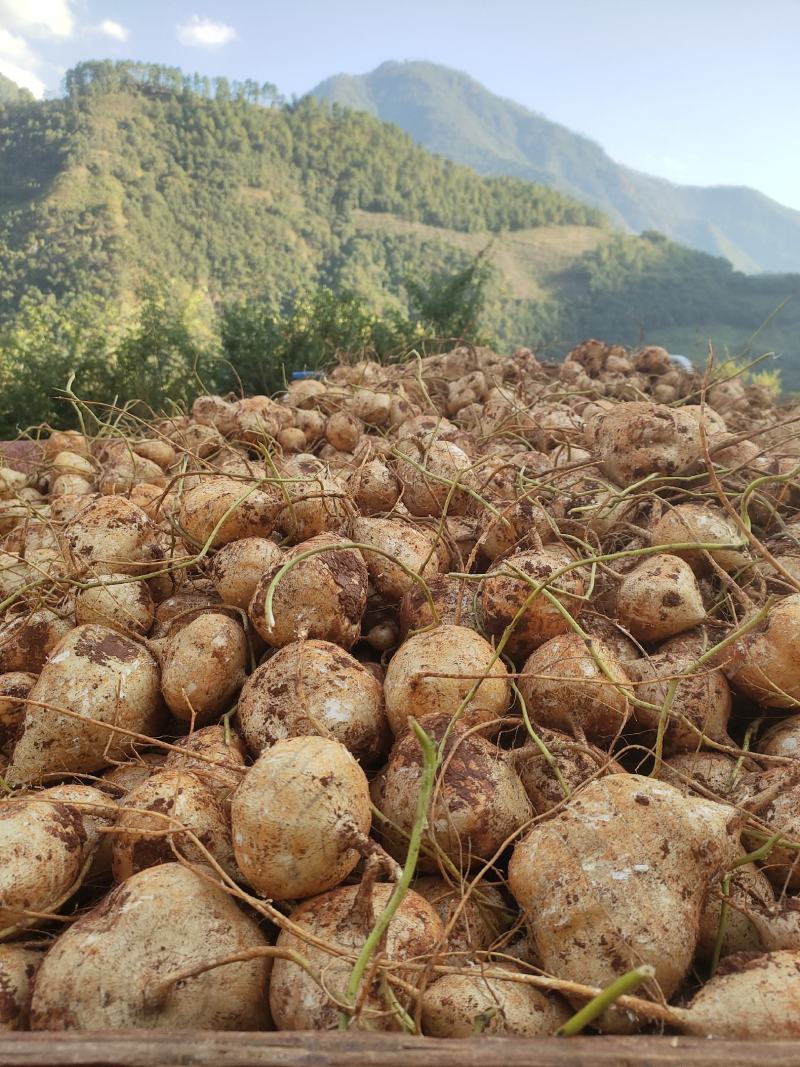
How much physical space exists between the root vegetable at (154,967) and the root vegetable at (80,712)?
0.69 metres

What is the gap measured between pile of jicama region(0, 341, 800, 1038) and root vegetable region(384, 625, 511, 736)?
10 millimetres

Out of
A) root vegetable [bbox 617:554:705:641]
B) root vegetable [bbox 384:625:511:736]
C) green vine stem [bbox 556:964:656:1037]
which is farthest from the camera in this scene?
root vegetable [bbox 617:554:705:641]

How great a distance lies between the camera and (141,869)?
1.82 meters

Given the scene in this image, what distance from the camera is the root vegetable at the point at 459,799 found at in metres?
1.84

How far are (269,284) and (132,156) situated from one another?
26.4 metres

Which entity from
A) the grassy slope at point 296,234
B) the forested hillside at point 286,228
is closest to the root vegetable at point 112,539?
the forested hillside at point 286,228

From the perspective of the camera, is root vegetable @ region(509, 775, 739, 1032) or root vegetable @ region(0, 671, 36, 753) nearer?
root vegetable @ region(509, 775, 739, 1032)

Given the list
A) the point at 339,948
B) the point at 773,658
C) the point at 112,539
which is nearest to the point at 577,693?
the point at 773,658

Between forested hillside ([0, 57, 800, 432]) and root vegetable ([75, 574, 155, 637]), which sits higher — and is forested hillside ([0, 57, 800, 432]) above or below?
above

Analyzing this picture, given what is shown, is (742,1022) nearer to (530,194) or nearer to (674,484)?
(674,484)

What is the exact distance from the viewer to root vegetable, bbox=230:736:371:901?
1608 millimetres

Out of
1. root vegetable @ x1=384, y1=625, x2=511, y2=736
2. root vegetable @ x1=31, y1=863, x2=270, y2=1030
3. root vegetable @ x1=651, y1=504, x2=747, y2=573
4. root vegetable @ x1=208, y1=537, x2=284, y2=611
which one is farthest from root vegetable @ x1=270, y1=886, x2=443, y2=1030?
root vegetable @ x1=651, y1=504, x2=747, y2=573

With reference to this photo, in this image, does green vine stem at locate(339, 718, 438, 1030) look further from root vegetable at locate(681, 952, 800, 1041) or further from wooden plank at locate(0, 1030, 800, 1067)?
root vegetable at locate(681, 952, 800, 1041)

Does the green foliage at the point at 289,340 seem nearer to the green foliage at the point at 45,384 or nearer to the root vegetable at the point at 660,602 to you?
the green foliage at the point at 45,384
